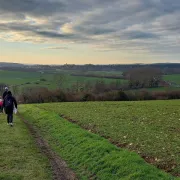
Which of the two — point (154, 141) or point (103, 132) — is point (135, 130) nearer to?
point (103, 132)

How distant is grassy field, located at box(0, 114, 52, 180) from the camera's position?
969 cm

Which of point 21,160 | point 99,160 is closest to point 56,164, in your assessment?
point 21,160

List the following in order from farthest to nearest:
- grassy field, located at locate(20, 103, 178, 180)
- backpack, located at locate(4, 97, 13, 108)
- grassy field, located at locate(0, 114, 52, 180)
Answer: backpack, located at locate(4, 97, 13, 108)
grassy field, located at locate(0, 114, 52, 180)
grassy field, located at locate(20, 103, 178, 180)

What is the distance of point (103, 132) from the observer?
16719 mm

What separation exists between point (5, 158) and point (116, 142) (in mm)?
5301

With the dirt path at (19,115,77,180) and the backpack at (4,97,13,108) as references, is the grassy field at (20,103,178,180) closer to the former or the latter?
the dirt path at (19,115,77,180)

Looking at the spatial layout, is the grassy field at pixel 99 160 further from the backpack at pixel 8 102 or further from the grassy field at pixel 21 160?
the backpack at pixel 8 102

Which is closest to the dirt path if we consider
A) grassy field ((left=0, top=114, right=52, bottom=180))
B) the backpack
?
grassy field ((left=0, top=114, right=52, bottom=180))

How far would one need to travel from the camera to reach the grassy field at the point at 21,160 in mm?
9688

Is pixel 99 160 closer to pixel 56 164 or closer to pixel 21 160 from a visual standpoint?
pixel 56 164

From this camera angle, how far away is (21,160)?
11.5 meters

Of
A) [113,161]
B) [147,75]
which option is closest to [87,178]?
[113,161]

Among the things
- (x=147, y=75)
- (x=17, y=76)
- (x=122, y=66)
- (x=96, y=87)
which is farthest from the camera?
(x=122, y=66)

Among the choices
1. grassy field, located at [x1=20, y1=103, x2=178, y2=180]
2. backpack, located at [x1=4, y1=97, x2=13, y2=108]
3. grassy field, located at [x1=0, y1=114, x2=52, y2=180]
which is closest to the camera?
grassy field, located at [x1=20, y1=103, x2=178, y2=180]
